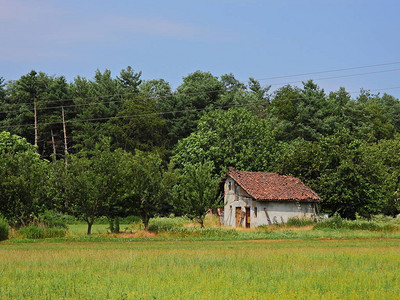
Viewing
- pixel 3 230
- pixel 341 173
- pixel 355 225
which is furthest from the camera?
pixel 341 173

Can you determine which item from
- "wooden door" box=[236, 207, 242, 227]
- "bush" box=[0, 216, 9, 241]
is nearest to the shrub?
"wooden door" box=[236, 207, 242, 227]

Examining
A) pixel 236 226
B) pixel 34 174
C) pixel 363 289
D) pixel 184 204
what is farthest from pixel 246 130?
pixel 363 289

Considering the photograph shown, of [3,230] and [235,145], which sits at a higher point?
[235,145]

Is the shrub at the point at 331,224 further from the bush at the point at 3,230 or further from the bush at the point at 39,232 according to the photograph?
the bush at the point at 3,230

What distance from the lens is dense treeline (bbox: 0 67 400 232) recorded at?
5116 centimetres

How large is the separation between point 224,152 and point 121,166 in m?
28.4

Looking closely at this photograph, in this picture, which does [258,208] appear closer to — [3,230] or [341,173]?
[341,173]

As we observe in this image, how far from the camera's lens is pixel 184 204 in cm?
5528

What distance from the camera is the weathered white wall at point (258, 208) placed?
63.0 m

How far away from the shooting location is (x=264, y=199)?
6200 centimetres

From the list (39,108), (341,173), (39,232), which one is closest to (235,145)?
(341,173)

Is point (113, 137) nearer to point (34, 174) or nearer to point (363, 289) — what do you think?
point (34, 174)

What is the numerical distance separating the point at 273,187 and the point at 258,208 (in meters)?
3.90

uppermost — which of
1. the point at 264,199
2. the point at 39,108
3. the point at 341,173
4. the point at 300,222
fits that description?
the point at 39,108
